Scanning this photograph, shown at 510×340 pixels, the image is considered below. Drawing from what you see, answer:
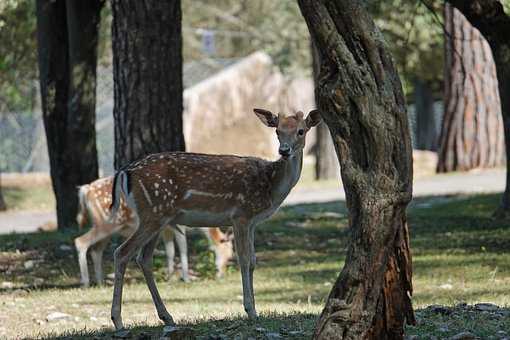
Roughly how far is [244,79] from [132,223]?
21701mm

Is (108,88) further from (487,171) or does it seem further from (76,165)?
(76,165)

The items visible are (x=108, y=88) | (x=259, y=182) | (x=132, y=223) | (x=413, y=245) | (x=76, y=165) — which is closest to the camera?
(x=259, y=182)

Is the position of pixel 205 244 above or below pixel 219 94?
below

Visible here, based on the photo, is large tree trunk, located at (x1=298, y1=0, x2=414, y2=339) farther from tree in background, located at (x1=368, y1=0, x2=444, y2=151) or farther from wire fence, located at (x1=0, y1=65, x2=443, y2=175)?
wire fence, located at (x1=0, y1=65, x2=443, y2=175)

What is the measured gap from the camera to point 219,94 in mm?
31859

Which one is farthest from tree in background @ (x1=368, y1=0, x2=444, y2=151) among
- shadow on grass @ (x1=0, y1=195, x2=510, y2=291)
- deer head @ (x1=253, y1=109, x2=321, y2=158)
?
deer head @ (x1=253, y1=109, x2=321, y2=158)

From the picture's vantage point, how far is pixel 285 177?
879 centimetres

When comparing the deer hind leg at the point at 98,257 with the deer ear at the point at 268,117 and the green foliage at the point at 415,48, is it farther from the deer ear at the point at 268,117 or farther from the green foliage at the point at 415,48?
the green foliage at the point at 415,48

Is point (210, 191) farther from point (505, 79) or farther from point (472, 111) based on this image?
point (472, 111)

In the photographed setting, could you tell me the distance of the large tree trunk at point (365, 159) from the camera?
600cm

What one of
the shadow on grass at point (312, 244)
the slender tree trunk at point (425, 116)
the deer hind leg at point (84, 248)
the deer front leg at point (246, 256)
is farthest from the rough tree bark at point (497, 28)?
the slender tree trunk at point (425, 116)

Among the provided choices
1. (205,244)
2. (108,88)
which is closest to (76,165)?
(205,244)

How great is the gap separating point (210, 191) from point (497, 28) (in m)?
4.42

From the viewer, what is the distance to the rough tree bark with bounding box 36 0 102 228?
48.0 ft
